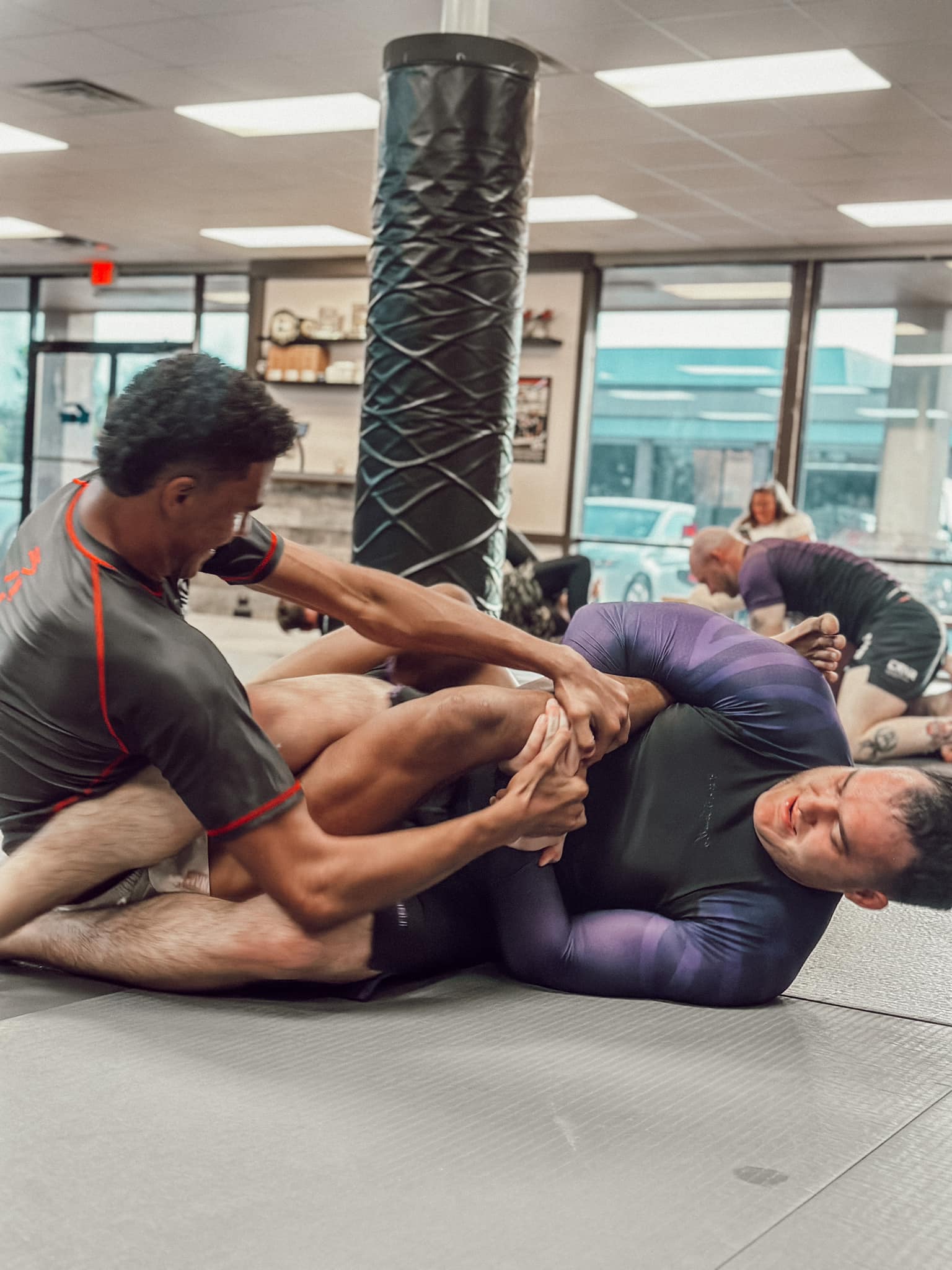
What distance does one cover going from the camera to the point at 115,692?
170 cm

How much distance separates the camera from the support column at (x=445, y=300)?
138 inches

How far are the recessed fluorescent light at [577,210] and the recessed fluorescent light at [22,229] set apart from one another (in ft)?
12.7

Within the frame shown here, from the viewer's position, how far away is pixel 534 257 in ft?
30.6

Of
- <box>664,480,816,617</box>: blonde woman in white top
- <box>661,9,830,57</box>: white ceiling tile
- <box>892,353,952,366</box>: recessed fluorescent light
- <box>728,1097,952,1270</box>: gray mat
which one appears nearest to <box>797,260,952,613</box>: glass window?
<box>892,353,952,366</box>: recessed fluorescent light

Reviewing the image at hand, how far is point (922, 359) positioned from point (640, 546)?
2231mm

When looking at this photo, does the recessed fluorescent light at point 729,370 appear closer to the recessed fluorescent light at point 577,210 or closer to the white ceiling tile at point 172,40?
the recessed fluorescent light at point 577,210

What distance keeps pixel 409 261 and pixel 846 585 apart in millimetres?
2312

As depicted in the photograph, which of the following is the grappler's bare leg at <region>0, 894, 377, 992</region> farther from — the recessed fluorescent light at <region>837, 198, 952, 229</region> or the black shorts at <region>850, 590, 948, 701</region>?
the recessed fluorescent light at <region>837, 198, 952, 229</region>

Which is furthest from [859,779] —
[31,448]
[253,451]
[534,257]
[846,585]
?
[31,448]

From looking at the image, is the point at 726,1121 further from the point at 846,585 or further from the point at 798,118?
the point at 798,118

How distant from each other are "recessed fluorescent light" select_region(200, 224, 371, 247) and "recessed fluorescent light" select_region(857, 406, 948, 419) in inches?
A: 141

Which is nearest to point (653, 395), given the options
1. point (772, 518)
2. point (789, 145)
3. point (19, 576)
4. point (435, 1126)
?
point (772, 518)

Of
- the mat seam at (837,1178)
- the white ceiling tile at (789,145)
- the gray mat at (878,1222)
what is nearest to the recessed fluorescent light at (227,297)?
the white ceiling tile at (789,145)

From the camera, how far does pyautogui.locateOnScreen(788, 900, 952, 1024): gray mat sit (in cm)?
219
